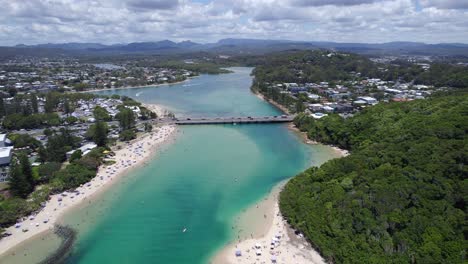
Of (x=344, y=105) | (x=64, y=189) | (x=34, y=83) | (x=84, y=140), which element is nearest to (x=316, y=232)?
(x=64, y=189)

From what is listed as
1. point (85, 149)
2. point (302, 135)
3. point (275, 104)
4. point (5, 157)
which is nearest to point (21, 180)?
point (5, 157)

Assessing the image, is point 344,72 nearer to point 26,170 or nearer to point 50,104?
point 50,104

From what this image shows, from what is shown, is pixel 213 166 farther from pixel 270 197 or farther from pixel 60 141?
pixel 60 141

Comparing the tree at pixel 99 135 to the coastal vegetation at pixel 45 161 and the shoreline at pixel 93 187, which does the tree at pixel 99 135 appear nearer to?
the coastal vegetation at pixel 45 161

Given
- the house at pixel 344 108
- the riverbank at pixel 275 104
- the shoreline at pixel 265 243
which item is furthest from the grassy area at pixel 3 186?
the house at pixel 344 108

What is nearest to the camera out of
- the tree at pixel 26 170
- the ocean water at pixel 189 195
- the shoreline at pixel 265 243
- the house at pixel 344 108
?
the shoreline at pixel 265 243

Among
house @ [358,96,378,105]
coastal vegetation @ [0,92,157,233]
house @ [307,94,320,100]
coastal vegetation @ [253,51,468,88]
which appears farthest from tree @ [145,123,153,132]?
coastal vegetation @ [253,51,468,88]

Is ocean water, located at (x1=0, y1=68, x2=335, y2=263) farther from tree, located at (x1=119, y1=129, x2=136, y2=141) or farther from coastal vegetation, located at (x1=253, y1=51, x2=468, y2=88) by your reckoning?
coastal vegetation, located at (x1=253, y1=51, x2=468, y2=88)
